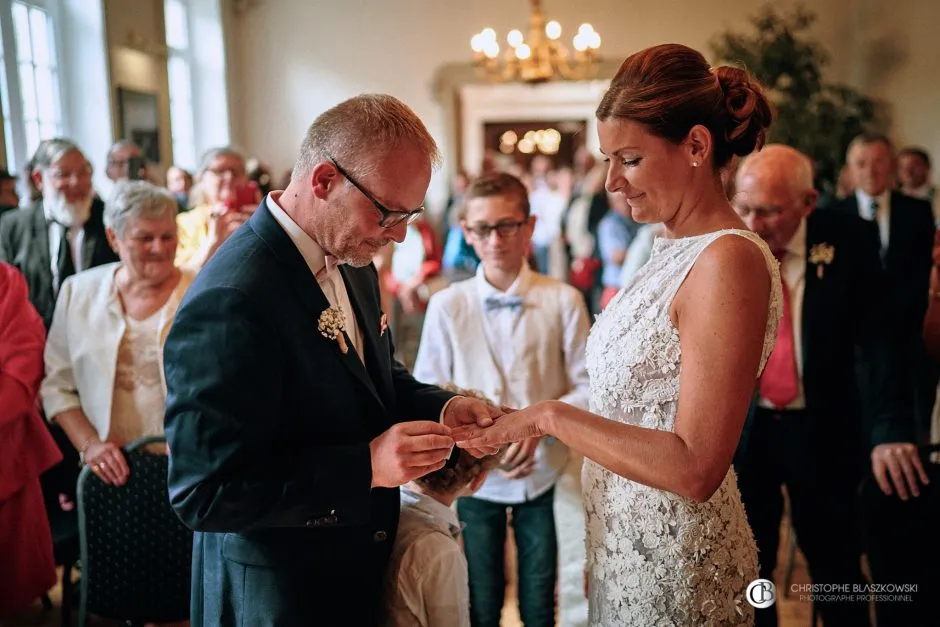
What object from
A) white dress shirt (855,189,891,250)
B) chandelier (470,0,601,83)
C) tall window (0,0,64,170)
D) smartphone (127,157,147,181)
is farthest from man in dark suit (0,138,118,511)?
chandelier (470,0,601,83)

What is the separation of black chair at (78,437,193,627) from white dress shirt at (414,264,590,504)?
2.99ft

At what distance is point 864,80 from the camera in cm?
1102

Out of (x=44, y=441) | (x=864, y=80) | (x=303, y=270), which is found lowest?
(x=44, y=441)

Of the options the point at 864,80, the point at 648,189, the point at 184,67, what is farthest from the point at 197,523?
the point at 864,80

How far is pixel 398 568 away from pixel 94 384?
163 centimetres

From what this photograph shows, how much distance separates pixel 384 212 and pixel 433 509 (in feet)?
2.34

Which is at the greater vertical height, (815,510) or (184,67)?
(184,67)

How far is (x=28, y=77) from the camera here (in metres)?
7.30

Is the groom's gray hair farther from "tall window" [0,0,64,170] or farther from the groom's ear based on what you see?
"tall window" [0,0,64,170]

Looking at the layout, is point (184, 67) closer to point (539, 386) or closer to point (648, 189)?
point (539, 386)

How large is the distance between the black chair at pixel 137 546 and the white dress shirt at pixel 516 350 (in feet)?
2.99

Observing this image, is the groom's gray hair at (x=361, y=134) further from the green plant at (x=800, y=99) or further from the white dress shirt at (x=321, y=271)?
the green plant at (x=800, y=99)

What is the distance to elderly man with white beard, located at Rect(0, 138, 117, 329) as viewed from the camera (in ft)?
13.8

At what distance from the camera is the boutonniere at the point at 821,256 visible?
107 inches
